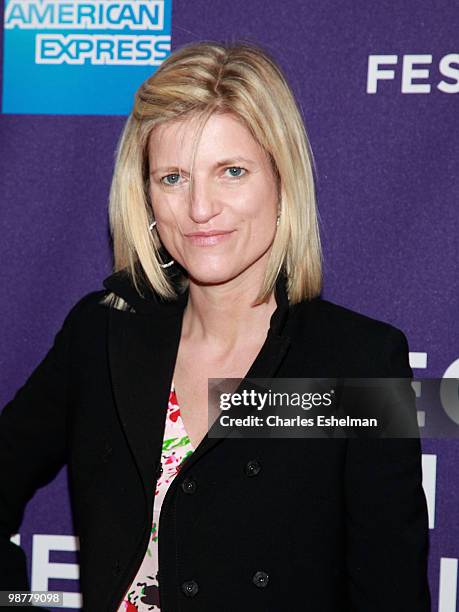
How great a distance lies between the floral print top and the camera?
1.26 m

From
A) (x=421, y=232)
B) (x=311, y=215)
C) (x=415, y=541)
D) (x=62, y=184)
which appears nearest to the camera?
(x=415, y=541)

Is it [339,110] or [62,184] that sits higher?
[339,110]

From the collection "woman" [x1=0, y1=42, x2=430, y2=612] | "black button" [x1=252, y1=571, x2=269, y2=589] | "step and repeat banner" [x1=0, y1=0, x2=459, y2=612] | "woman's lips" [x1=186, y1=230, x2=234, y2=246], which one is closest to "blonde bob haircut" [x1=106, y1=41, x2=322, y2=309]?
"woman" [x1=0, y1=42, x2=430, y2=612]

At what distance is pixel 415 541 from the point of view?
3.98 feet

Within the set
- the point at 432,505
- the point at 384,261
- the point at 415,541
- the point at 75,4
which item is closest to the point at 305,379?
the point at 415,541

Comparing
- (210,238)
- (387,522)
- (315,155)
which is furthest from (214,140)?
(387,522)

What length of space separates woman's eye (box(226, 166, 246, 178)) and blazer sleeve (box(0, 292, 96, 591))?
1.59 feet

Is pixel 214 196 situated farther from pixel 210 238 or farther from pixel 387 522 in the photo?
pixel 387 522

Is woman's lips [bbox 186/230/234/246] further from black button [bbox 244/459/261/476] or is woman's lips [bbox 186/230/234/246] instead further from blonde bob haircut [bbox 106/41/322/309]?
black button [bbox 244/459/261/476]

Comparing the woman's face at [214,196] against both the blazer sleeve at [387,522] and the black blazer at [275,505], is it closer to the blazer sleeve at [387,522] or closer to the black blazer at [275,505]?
the black blazer at [275,505]

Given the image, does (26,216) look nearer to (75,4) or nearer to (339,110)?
(75,4)

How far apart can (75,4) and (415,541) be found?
133 centimetres

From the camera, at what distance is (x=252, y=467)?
124cm

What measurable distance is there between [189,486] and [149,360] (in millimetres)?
271
